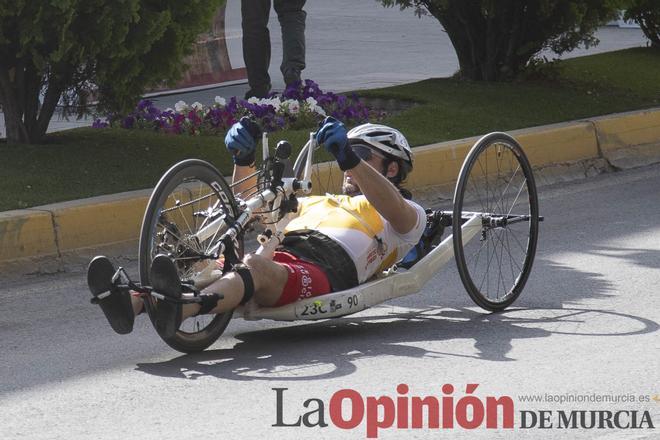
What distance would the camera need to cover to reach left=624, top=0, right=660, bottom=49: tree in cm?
1361

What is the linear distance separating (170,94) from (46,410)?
9.59 meters

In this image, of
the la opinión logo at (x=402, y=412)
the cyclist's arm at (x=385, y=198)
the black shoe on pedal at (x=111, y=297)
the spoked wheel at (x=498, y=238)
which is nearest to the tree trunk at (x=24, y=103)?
the spoked wheel at (x=498, y=238)

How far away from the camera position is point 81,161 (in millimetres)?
8703

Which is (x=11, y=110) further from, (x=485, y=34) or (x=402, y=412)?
(x=402, y=412)

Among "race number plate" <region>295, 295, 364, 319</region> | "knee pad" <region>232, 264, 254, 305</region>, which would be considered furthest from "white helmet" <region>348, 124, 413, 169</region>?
"knee pad" <region>232, 264, 254, 305</region>

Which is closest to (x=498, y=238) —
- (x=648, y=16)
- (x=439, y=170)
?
(x=439, y=170)

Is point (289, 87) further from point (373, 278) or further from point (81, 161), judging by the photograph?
point (373, 278)

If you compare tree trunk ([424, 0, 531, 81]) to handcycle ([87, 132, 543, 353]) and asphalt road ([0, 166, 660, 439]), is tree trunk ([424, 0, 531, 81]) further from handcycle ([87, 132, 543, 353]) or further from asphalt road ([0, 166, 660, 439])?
handcycle ([87, 132, 543, 353])

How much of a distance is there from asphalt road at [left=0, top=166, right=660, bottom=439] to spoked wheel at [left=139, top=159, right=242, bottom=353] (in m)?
0.10

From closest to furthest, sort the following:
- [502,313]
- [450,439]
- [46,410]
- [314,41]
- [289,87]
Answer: [450,439] < [46,410] < [502,313] < [289,87] < [314,41]

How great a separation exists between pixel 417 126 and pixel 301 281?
4692 mm

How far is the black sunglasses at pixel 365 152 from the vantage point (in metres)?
6.11

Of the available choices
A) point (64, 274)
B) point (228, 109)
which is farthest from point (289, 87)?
point (64, 274)

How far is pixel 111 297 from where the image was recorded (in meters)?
5.20
